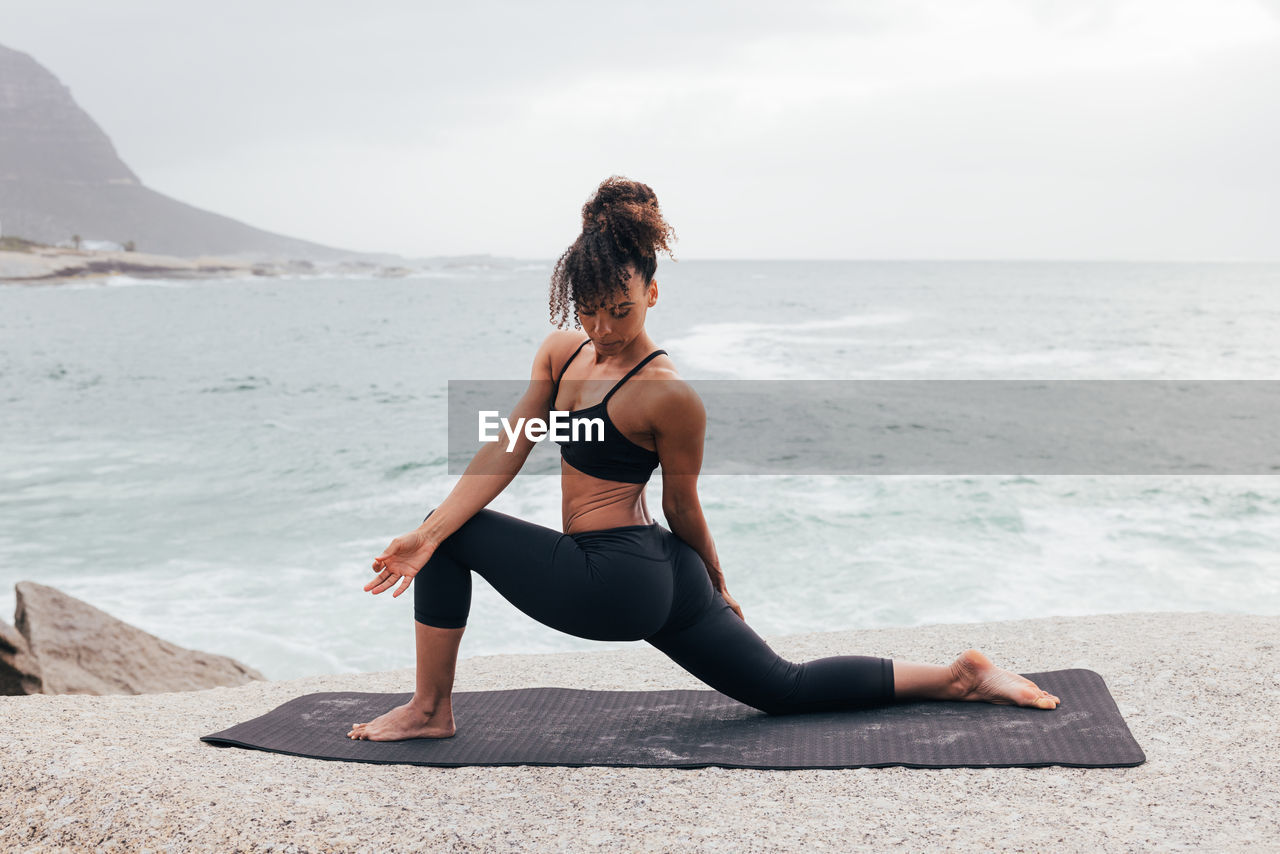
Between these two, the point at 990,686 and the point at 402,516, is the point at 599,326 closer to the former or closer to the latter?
the point at 990,686

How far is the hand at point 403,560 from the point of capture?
2.76 metres

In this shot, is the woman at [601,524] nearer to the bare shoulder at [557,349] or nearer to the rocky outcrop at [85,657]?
the bare shoulder at [557,349]

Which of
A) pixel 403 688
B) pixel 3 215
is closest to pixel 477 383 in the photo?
pixel 403 688

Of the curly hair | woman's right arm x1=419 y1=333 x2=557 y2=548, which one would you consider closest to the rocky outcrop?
woman's right arm x1=419 y1=333 x2=557 y2=548

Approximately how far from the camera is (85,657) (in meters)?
5.13

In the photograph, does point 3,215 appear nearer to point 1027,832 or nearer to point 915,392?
point 915,392

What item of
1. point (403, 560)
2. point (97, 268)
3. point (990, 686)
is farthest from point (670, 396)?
point (97, 268)

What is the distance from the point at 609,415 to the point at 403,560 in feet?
2.39

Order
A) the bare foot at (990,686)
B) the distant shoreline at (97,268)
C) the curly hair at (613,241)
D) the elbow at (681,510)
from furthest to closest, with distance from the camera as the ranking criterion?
the distant shoreline at (97,268)
the bare foot at (990,686)
the elbow at (681,510)
the curly hair at (613,241)

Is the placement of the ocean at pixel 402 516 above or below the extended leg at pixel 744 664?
below

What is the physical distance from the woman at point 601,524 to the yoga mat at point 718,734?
0.61 ft

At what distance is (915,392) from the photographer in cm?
1969

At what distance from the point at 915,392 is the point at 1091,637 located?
52.1 feet
